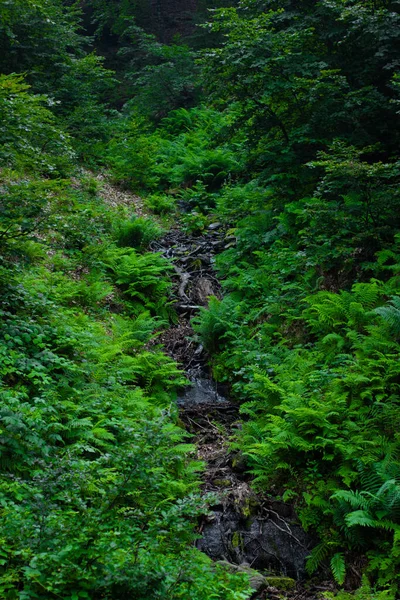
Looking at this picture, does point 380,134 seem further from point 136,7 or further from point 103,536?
point 136,7

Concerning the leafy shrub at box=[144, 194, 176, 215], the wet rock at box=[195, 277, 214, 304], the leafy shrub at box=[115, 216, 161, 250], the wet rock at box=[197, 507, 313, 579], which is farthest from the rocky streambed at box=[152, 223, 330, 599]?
the leafy shrub at box=[144, 194, 176, 215]

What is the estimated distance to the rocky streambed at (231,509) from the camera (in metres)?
4.72

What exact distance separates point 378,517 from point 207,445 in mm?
2688

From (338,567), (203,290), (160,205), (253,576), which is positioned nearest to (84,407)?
(253,576)

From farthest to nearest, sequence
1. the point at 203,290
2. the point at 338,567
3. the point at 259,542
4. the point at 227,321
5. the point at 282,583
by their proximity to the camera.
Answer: the point at 203,290, the point at 227,321, the point at 259,542, the point at 282,583, the point at 338,567

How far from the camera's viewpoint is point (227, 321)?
8508 millimetres

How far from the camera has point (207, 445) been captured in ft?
21.5

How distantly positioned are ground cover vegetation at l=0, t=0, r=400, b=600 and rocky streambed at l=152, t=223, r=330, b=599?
9.0 inches

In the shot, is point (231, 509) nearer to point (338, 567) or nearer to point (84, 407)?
point (338, 567)

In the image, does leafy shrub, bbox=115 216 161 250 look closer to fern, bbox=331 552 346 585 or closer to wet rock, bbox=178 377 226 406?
wet rock, bbox=178 377 226 406

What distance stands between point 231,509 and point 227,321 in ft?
12.2

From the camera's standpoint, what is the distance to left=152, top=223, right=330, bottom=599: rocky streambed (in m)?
4.72

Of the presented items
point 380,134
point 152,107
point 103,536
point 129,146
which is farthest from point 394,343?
point 152,107

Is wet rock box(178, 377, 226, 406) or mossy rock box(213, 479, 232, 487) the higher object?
mossy rock box(213, 479, 232, 487)
